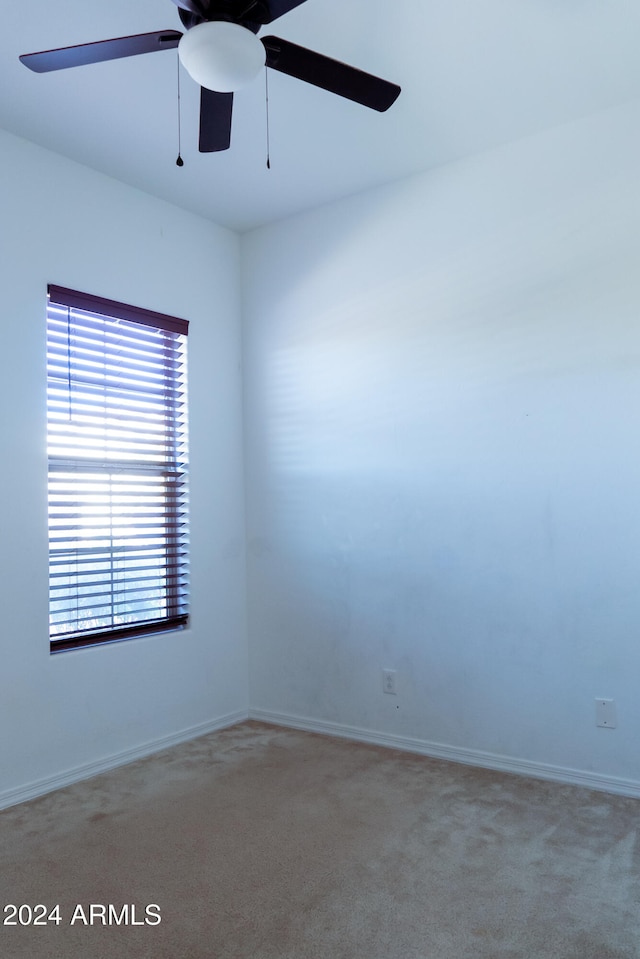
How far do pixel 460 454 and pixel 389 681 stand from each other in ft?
3.68

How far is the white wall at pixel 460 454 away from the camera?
2.87 metres

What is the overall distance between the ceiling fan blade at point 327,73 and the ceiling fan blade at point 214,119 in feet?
0.64

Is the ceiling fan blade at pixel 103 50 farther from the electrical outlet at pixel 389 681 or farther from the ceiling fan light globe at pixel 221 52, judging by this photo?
the electrical outlet at pixel 389 681

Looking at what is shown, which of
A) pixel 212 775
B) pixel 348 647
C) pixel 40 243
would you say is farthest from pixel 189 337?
pixel 212 775

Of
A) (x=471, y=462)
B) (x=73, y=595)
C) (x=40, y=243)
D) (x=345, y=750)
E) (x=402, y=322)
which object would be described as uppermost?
(x=40, y=243)

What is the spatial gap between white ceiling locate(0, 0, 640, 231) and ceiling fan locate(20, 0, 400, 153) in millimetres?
426

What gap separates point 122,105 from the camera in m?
2.77

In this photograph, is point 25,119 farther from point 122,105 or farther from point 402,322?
point 402,322

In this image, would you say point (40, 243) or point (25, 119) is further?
point (40, 243)

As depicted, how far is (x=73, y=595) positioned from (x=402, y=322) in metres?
1.94

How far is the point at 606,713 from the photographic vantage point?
9.29ft

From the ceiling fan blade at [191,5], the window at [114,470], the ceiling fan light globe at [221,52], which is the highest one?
the ceiling fan blade at [191,5]

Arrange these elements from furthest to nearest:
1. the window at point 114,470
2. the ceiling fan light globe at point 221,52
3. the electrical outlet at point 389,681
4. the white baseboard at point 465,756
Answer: the electrical outlet at point 389,681 → the window at point 114,470 → the white baseboard at point 465,756 → the ceiling fan light globe at point 221,52

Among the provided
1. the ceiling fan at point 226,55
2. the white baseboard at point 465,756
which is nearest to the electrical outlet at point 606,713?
the white baseboard at point 465,756
